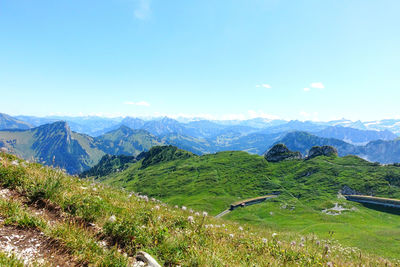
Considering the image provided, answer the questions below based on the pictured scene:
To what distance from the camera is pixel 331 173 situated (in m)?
109

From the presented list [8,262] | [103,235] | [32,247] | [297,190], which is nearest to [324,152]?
[297,190]

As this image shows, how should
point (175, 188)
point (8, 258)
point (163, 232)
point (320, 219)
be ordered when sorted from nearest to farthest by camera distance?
point (8, 258)
point (163, 232)
point (320, 219)
point (175, 188)

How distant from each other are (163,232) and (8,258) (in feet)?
11.6

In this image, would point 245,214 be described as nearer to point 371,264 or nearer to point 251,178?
point 251,178

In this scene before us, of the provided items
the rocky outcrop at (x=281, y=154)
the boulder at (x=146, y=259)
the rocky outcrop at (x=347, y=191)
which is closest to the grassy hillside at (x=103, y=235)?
the boulder at (x=146, y=259)

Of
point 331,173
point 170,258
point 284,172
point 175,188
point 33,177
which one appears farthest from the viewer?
point 175,188

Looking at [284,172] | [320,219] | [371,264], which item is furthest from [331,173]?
[371,264]

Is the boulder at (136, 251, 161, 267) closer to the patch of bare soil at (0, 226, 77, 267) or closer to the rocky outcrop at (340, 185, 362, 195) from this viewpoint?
the patch of bare soil at (0, 226, 77, 267)

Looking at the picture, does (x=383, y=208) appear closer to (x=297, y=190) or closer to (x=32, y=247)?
(x=297, y=190)

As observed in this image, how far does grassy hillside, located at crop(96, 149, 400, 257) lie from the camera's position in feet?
150

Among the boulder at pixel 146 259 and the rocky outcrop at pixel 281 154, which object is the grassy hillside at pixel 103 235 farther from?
the rocky outcrop at pixel 281 154

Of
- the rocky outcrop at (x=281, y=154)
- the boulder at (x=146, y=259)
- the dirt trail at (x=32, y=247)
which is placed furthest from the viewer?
the rocky outcrop at (x=281, y=154)

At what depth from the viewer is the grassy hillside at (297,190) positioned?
45594 mm

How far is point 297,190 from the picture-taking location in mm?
99000
